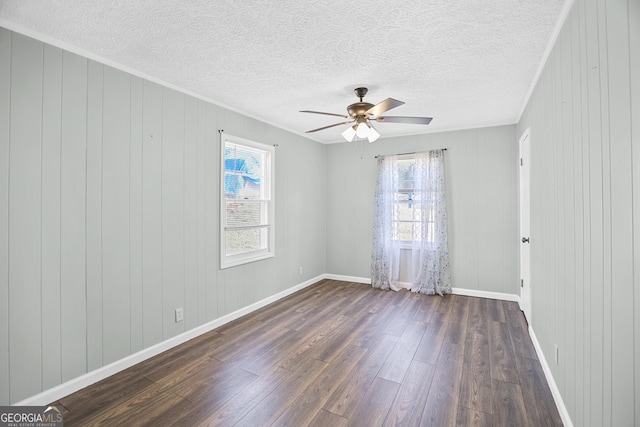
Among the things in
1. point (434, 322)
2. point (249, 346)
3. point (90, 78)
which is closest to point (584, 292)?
point (434, 322)

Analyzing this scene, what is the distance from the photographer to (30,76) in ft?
6.70

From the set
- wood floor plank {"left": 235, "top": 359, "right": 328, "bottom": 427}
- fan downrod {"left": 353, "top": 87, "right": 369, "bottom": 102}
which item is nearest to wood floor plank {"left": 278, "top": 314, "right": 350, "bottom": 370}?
wood floor plank {"left": 235, "top": 359, "right": 328, "bottom": 427}

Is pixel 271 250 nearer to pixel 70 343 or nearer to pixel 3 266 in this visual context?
pixel 70 343

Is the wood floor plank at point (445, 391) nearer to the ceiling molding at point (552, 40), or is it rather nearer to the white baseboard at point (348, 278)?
the white baseboard at point (348, 278)

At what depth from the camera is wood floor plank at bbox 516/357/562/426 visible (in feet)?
6.34

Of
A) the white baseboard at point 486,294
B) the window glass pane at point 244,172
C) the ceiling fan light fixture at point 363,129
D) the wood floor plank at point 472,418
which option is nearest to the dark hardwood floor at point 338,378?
the wood floor plank at point 472,418

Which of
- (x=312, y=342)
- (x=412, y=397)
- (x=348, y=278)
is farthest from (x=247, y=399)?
(x=348, y=278)

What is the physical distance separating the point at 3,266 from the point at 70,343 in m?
0.73

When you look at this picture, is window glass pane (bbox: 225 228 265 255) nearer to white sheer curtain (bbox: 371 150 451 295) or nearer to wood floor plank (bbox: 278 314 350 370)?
wood floor plank (bbox: 278 314 350 370)

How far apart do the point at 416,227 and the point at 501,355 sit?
2375mm

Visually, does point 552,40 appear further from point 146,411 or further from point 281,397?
point 146,411

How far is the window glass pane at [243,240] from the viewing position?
376 cm

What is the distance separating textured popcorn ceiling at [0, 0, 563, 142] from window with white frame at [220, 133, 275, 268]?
2.68 ft

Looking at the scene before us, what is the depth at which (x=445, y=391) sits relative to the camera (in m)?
2.24
